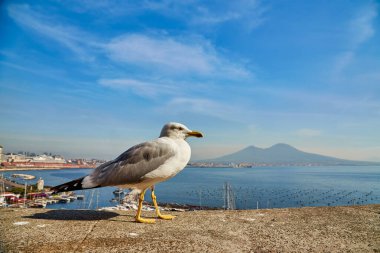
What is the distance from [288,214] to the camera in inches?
137

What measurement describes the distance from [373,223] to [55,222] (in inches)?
138

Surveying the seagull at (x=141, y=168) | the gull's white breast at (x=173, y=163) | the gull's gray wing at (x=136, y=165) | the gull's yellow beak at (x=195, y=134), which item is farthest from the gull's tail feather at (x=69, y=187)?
the gull's yellow beak at (x=195, y=134)

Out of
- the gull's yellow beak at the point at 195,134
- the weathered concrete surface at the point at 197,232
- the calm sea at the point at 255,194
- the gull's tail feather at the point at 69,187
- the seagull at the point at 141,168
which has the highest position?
the gull's yellow beak at the point at 195,134

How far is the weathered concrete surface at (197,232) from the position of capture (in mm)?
2168

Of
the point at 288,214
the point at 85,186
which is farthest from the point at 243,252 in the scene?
the point at 85,186

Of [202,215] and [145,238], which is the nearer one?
[145,238]

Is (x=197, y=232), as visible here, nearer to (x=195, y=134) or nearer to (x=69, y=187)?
(x=195, y=134)

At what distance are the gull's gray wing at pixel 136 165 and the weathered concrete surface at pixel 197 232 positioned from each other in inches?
18.2

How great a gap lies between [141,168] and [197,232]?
972 mm

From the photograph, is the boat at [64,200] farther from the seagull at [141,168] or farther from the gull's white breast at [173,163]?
the gull's white breast at [173,163]

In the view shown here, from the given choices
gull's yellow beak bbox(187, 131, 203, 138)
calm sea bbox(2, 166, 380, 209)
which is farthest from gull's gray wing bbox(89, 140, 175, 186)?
calm sea bbox(2, 166, 380, 209)

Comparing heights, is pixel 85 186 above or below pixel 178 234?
above

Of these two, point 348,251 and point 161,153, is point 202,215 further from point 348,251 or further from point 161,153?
point 348,251

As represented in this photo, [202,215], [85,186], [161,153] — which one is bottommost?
[202,215]
